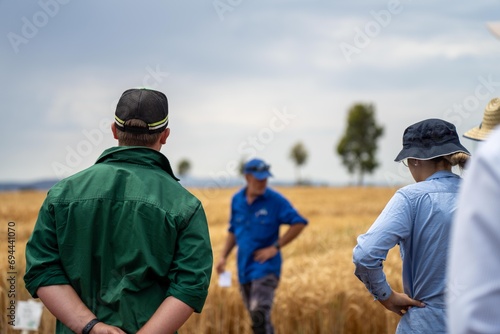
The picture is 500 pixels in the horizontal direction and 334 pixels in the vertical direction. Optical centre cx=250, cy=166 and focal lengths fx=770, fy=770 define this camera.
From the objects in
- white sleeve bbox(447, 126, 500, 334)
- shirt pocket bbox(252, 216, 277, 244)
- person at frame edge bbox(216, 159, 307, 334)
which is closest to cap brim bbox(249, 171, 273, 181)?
person at frame edge bbox(216, 159, 307, 334)

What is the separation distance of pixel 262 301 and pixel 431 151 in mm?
4105

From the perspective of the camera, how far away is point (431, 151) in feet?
10.8

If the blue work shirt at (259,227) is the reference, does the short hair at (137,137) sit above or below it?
above

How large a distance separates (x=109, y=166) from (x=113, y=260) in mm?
346

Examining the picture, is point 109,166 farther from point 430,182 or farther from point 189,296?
point 430,182

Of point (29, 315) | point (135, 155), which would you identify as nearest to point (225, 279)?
point (29, 315)

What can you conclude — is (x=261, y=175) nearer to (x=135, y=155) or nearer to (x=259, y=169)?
(x=259, y=169)

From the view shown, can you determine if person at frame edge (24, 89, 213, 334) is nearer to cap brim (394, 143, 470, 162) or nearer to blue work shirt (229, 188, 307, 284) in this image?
cap brim (394, 143, 470, 162)

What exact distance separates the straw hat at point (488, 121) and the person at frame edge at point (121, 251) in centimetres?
140

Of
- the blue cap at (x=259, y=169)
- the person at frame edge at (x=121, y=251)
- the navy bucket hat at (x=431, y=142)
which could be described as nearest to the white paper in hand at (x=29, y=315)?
the blue cap at (x=259, y=169)

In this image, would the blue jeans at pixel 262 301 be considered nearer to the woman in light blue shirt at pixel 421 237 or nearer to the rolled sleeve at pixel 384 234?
the woman in light blue shirt at pixel 421 237

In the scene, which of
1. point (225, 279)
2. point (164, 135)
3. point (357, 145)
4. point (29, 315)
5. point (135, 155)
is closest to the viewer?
point (135, 155)

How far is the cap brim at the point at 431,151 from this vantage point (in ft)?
10.7

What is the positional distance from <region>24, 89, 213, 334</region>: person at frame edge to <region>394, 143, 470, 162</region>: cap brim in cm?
103
